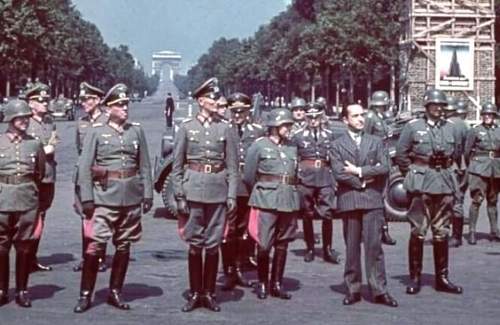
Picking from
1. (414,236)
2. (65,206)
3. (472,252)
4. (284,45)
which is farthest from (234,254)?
(284,45)

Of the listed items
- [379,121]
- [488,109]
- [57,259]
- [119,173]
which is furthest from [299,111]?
[119,173]

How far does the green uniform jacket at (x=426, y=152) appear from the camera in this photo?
11.3 meters

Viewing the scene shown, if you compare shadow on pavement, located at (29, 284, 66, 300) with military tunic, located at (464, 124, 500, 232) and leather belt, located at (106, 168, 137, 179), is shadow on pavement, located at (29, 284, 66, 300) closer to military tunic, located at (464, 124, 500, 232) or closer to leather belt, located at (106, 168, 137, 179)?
leather belt, located at (106, 168, 137, 179)

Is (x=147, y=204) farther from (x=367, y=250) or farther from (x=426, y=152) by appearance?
(x=426, y=152)

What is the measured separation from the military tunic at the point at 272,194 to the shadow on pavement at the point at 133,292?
1.19 meters

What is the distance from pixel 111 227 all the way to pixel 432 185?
3.40 m

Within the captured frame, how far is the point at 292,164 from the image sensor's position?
11.1 meters

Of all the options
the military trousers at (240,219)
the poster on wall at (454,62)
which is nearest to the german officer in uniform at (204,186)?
the military trousers at (240,219)

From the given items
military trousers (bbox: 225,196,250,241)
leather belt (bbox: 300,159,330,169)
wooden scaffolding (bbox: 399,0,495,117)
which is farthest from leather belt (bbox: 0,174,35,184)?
wooden scaffolding (bbox: 399,0,495,117)

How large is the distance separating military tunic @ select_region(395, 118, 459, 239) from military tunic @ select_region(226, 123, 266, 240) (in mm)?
1760

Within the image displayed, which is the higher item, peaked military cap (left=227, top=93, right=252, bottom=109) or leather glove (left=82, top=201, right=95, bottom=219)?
peaked military cap (left=227, top=93, right=252, bottom=109)

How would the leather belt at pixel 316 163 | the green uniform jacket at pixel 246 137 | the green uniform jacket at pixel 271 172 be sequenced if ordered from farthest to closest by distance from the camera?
the leather belt at pixel 316 163 < the green uniform jacket at pixel 246 137 < the green uniform jacket at pixel 271 172

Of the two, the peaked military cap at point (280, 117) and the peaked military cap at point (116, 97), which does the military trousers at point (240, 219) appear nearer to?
the peaked military cap at point (280, 117)

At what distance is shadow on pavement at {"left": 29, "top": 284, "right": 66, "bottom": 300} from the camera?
10914 mm
